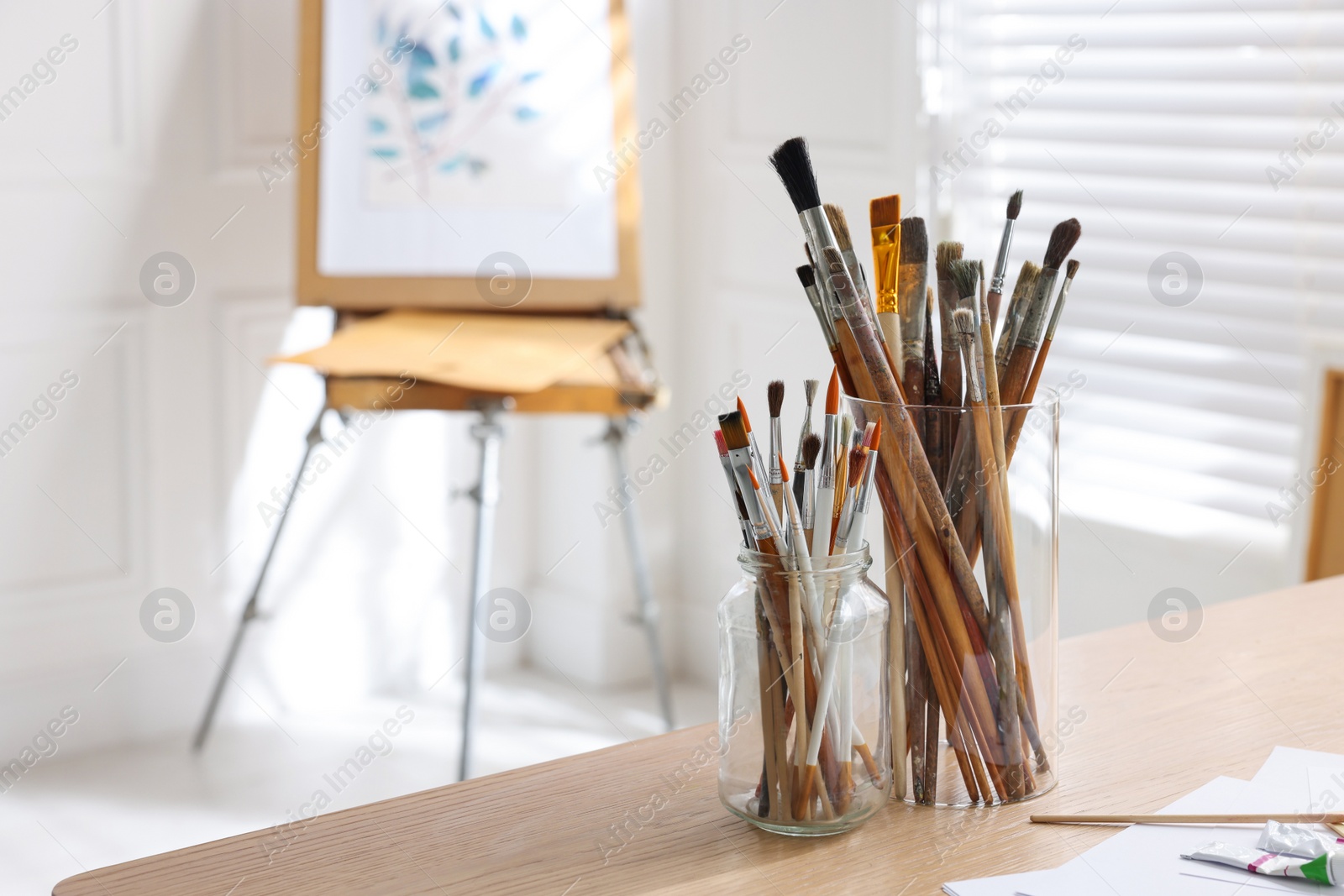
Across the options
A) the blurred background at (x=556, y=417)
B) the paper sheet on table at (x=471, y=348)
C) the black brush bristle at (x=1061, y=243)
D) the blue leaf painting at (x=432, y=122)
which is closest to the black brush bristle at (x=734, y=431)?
the black brush bristle at (x=1061, y=243)

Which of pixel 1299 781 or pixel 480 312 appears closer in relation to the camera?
pixel 1299 781

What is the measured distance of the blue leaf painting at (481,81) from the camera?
8.05 ft

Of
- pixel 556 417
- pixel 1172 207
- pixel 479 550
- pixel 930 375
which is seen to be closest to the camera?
pixel 930 375

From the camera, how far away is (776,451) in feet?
2.49

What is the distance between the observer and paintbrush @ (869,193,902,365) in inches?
30.2

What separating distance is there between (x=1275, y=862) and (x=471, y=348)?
1712 millimetres

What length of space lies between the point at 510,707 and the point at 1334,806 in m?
2.28

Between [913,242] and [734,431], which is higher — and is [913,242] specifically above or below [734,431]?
above

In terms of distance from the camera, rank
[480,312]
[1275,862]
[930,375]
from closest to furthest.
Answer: [1275,862] → [930,375] → [480,312]

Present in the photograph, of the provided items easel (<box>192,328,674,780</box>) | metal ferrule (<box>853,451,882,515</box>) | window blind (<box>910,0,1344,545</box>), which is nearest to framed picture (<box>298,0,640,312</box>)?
easel (<box>192,328,674,780</box>)

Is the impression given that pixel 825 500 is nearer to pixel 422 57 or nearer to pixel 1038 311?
pixel 1038 311

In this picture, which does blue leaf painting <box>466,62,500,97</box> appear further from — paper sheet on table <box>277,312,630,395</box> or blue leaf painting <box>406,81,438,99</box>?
paper sheet on table <box>277,312,630,395</box>

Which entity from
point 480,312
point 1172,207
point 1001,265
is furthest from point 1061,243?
point 480,312

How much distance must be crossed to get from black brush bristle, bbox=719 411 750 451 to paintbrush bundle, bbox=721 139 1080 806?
0.12 ft
